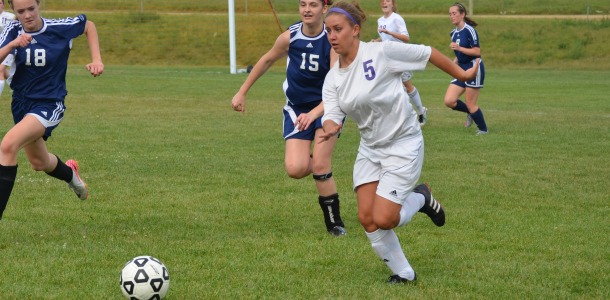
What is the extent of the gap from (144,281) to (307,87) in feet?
8.92

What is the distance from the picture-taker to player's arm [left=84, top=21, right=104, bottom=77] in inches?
281

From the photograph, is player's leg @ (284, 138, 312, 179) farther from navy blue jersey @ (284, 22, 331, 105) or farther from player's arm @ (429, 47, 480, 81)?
player's arm @ (429, 47, 480, 81)

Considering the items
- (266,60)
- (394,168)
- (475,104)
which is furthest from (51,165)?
(475,104)

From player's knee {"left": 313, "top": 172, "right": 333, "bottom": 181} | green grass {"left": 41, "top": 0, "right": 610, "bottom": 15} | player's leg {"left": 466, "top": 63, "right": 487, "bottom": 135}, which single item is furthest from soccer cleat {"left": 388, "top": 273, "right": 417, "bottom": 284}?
green grass {"left": 41, "top": 0, "right": 610, "bottom": 15}

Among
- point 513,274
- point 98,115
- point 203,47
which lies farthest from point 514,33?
point 513,274

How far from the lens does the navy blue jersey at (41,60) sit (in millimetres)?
7215

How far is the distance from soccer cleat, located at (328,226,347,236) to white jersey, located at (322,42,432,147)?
4.96ft

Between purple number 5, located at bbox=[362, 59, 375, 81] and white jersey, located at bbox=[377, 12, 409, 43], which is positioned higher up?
purple number 5, located at bbox=[362, 59, 375, 81]

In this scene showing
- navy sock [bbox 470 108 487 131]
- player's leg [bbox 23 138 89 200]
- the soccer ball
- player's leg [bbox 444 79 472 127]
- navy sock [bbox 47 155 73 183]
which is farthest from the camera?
player's leg [bbox 444 79 472 127]

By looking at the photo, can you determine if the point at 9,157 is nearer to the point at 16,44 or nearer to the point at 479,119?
the point at 16,44

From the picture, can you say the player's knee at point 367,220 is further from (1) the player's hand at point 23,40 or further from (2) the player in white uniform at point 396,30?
(2) the player in white uniform at point 396,30

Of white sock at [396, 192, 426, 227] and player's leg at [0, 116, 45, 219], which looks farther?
player's leg at [0, 116, 45, 219]

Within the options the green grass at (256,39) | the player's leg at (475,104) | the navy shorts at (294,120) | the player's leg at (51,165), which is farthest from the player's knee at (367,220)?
the green grass at (256,39)

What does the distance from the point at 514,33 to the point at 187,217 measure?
34.2 m
